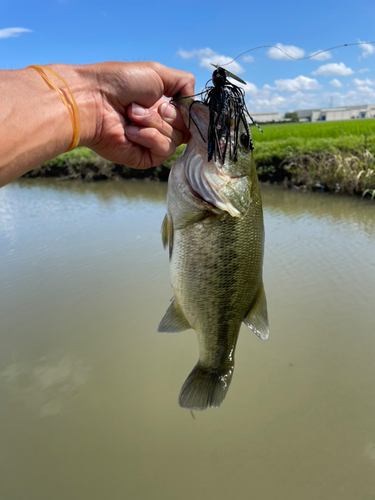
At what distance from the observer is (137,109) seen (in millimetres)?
2010

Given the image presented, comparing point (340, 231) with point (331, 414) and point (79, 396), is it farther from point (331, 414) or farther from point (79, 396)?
point (79, 396)

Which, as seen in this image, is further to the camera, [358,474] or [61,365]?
[61,365]

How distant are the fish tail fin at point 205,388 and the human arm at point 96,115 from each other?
4.08ft

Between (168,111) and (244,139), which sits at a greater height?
(168,111)

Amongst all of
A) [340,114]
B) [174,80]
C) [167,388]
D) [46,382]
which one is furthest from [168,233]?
[340,114]

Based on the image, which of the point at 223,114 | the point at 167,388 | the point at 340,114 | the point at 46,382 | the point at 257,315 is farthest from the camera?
the point at 340,114

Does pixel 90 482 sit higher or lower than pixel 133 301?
lower

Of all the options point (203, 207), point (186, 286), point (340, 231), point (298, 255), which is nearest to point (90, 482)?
point (186, 286)

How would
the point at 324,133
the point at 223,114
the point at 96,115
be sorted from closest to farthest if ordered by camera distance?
1. the point at 223,114
2. the point at 96,115
3. the point at 324,133

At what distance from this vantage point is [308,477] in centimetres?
261

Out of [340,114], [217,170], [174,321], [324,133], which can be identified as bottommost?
[174,321]

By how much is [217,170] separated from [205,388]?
3.43ft

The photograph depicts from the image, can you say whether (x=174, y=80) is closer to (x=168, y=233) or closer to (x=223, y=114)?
(x=223, y=114)

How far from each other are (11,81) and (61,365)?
2989 mm
